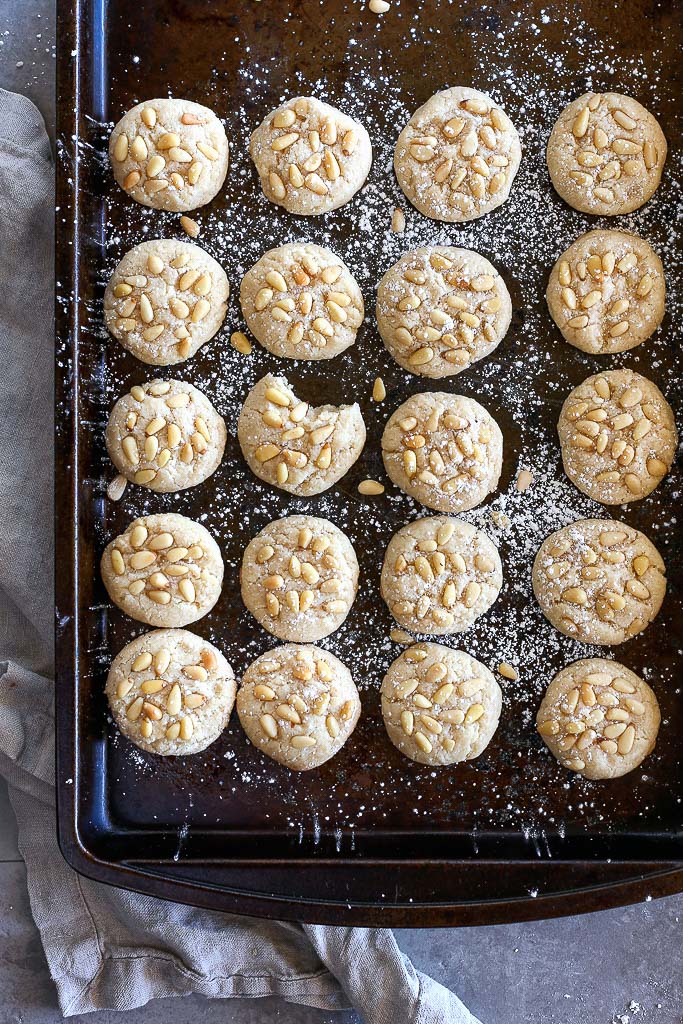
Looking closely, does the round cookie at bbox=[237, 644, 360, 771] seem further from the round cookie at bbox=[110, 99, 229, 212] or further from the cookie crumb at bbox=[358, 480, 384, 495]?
the round cookie at bbox=[110, 99, 229, 212]

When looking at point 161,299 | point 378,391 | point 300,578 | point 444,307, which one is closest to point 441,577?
point 300,578

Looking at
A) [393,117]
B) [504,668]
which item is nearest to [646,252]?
[393,117]

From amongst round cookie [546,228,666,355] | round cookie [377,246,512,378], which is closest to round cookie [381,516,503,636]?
round cookie [377,246,512,378]

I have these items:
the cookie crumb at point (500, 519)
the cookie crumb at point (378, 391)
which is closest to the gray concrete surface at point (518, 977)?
the cookie crumb at point (500, 519)

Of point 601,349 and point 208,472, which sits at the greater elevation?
point 601,349

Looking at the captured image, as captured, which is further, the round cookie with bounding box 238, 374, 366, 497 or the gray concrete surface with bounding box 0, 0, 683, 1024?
A: the gray concrete surface with bounding box 0, 0, 683, 1024

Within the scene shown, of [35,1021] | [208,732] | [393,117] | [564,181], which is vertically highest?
[393,117]

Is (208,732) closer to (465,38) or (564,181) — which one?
(564,181)
